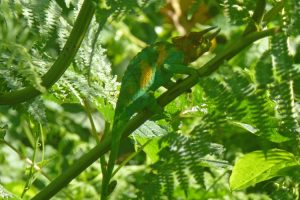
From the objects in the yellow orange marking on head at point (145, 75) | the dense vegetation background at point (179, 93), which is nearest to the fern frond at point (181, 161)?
the dense vegetation background at point (179, 93)

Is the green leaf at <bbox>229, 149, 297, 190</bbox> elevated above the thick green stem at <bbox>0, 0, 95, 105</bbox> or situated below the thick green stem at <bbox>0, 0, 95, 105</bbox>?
below

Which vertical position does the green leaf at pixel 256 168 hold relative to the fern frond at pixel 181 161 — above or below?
below

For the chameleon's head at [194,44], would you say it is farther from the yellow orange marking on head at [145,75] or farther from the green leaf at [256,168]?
the green leaf at [256,168]


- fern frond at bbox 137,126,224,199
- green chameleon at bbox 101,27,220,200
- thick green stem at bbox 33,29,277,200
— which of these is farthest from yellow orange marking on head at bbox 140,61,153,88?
fern frond at bbox 137,126,224,199

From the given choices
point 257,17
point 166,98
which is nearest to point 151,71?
point 166,98

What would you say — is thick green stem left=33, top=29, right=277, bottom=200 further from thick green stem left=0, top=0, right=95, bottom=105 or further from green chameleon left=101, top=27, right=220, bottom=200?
thick green stem left=0, top=0, right=95, bottom=105

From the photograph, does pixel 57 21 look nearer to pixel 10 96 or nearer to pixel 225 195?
pixel 10 96

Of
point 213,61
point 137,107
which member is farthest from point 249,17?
point 137,107
